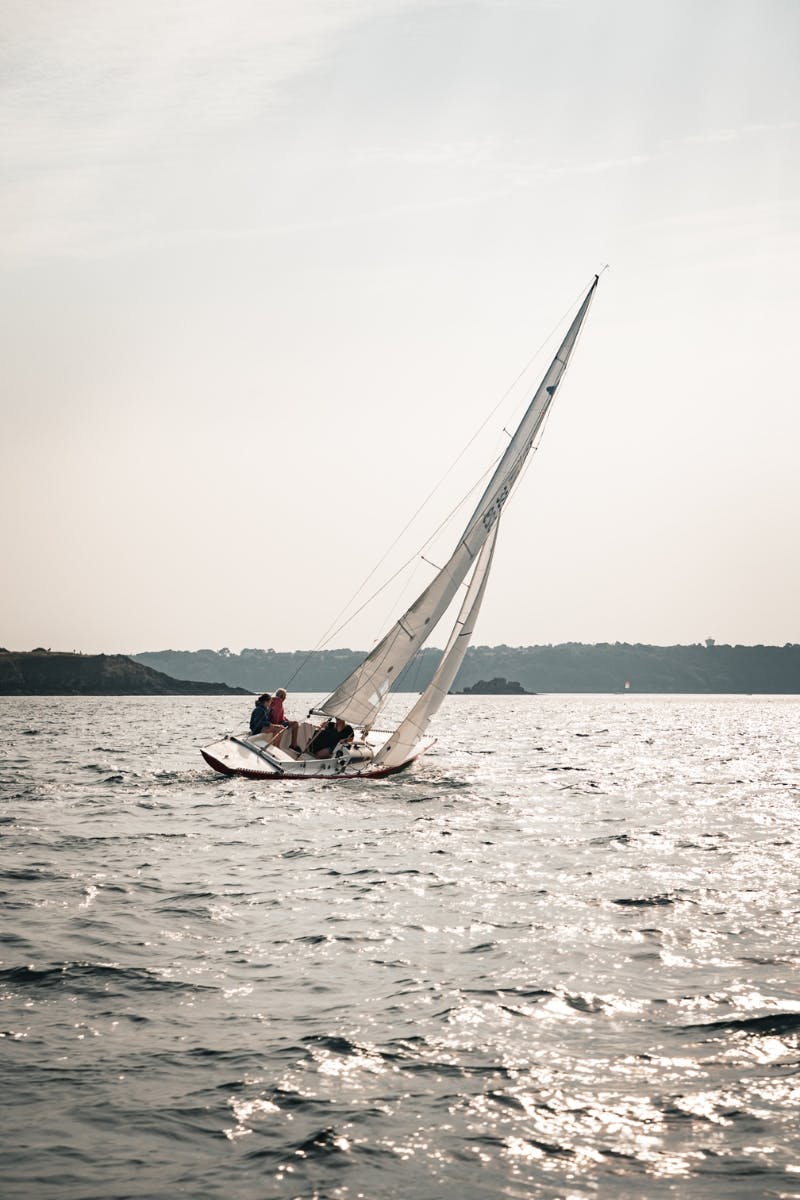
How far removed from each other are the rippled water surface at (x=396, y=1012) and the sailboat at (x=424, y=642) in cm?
880

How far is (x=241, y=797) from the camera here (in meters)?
26.0

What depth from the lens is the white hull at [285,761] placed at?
1111 inches

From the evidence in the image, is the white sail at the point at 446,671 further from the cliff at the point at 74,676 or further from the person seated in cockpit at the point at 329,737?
the cliff at the point at 74,676

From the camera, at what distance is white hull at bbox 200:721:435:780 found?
28.2 m

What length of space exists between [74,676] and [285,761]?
513ft

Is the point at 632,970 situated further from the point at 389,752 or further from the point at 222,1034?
the point at 389,752

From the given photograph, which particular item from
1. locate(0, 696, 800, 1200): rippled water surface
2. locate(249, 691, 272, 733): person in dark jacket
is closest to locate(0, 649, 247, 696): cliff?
locate(249, 691, 272, 733): person in dark jacket

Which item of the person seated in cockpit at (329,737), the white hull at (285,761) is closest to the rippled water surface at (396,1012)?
the white hull at (285,761)

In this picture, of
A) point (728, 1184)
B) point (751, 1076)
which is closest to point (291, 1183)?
point (728, 1184)

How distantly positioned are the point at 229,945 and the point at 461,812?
43.3 feet

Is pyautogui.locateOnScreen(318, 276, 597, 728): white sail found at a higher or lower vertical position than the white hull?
higher

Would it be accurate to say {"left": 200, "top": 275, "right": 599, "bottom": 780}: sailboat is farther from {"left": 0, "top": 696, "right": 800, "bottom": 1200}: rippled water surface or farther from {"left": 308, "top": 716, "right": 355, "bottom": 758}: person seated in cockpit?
{"left": 0, "top": 696, "right": 800, "bottom": 1200}: rippled water surface

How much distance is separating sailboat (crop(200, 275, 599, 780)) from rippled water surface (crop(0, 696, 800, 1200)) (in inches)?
346

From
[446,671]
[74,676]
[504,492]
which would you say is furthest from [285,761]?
[74,676]
